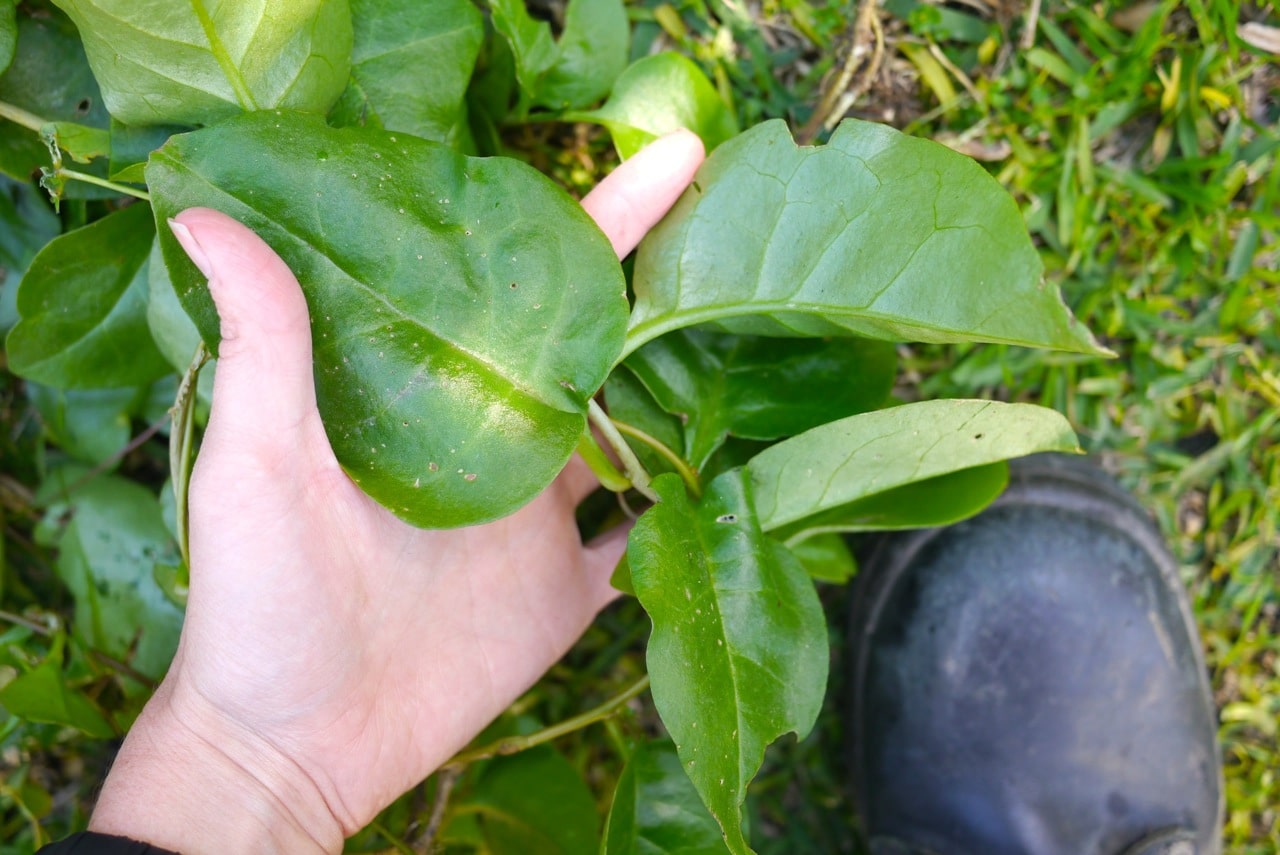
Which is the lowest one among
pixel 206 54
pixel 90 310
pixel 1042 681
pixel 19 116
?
pixel 1042 681

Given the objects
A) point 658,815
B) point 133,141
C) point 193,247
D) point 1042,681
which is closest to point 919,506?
point 658,815

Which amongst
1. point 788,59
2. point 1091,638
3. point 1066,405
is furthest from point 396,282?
point 1091,638

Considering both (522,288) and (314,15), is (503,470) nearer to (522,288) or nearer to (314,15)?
(522,288)

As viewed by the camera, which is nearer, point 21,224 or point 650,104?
point 650,104

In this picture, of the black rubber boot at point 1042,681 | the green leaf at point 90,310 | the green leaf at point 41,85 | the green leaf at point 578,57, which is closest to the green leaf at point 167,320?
the green leaf at point 90,310

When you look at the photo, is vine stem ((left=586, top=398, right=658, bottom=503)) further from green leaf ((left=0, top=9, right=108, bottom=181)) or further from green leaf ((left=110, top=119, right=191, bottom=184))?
green leaf ((left=0, top=9, right=108, bottom=181))

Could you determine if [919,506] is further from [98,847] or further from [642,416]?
[98,847]
